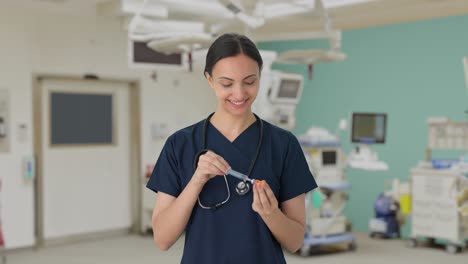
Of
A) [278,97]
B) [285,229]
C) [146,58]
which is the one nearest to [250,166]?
A: [285,229]

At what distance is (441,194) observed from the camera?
591cm

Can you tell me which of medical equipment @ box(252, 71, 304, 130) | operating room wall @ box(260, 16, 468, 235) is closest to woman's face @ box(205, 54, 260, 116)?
medical equipment @ box(252, 71, 304, 130)

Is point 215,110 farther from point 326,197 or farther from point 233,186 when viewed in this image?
point 233,186

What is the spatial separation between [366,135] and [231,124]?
452 centimetres

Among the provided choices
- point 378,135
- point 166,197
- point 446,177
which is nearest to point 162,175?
point 166,197

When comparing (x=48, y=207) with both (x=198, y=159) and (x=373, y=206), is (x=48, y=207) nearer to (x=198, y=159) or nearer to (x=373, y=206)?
(x=373, y=206)

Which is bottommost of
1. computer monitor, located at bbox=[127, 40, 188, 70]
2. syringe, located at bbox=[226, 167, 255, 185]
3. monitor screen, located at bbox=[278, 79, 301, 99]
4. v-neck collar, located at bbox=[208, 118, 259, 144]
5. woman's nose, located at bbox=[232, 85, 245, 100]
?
syringe, located at bbox=[226, 167, 255, 185]

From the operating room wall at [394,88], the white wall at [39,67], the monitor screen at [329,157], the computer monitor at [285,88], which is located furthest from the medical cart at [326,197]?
the white wall at [39,67]

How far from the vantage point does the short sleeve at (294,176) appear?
4.49 feet

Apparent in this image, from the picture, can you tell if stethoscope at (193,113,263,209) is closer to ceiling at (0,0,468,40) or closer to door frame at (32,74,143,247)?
ceiling at (0,0,468,40)

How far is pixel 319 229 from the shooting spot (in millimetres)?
5738

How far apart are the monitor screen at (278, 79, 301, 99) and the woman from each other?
173 inches

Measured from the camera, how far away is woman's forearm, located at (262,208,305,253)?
4.08ft

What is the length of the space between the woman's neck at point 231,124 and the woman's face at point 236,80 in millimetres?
54
